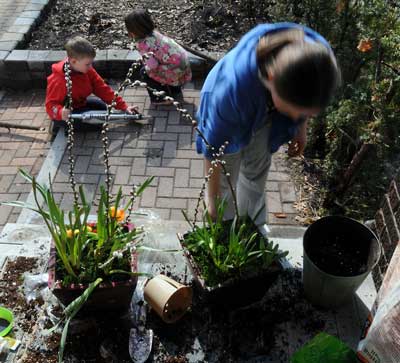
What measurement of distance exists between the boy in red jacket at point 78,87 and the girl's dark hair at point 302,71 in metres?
2.61

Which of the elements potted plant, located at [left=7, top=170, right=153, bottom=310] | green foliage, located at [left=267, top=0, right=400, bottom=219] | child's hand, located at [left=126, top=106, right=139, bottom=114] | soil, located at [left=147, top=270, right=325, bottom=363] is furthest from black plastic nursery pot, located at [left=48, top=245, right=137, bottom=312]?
child's hand, located at [left=126, top=106, right=139, bottom=114]

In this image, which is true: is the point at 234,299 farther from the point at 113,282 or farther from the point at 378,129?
the point at 378,129

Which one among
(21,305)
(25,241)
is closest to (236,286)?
(21,305)

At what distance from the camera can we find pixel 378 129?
2.82 meters

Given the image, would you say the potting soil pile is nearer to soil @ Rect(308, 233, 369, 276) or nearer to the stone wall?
soil @ Rect(308, 233, 369, 276)

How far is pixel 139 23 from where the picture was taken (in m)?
4.17

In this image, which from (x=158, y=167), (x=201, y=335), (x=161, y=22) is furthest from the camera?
(x=161, y=22)

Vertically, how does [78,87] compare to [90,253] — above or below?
below

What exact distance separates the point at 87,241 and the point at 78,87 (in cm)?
238

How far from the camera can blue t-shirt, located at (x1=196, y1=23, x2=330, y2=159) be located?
1.83m

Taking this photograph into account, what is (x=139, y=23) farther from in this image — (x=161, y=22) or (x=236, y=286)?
(x=236, y=286)

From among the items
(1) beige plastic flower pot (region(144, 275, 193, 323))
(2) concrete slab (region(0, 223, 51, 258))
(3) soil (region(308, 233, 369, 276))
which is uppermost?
(3) soil (region(308, 233, 369, 276))

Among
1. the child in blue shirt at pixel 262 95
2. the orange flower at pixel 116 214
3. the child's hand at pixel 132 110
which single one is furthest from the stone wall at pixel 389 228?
the child's hand at pixel 132 110

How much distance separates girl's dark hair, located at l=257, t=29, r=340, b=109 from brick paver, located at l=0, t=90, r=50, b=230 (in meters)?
2.68
